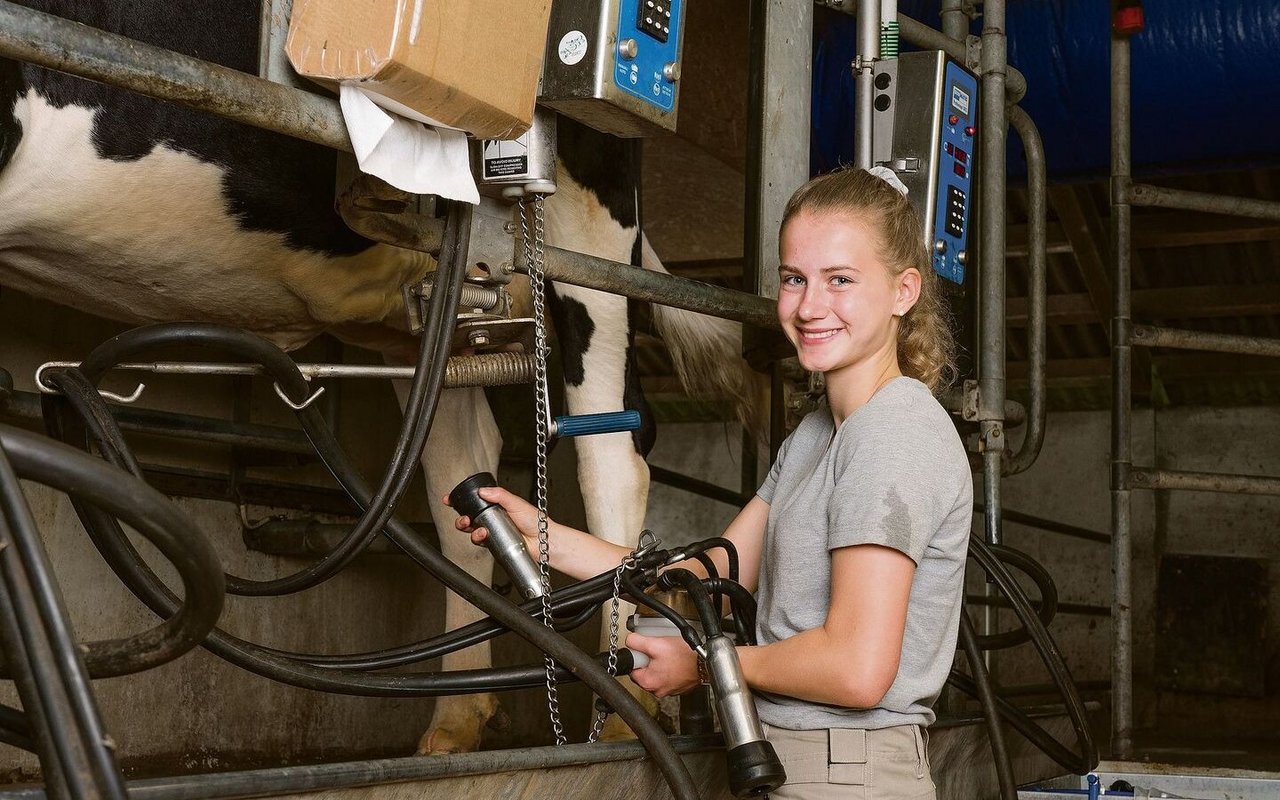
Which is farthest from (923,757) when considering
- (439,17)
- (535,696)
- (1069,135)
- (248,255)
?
(535,696)

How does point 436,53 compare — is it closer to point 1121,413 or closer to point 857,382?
point 857,382

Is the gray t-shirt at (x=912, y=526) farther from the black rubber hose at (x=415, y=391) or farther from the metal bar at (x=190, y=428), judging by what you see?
the metal bar at (x=190, y=428)

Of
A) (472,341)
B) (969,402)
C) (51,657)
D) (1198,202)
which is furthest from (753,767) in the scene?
(1198,202)

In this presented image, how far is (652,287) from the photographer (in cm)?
176

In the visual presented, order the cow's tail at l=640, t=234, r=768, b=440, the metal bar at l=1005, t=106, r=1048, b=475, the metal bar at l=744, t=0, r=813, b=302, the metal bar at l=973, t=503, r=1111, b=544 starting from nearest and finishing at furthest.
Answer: the metal bar at l=744, t=0, r=813, b=302, the metal bar at l=1005, t=106, r=1048, b=475, the cow's tail at l=640, t=234, r=768, b=440, the metal bar at l=973, t=503, r=1111, b=544

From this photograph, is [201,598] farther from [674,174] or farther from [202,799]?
[674,174]

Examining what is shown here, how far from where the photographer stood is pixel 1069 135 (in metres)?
3.41

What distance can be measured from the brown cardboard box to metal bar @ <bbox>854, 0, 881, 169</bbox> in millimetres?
991

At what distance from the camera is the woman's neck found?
4.85 ft

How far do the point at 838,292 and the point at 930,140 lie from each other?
36.1 inches

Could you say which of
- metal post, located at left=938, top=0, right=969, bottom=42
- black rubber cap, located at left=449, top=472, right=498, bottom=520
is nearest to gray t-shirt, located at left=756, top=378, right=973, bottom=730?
black rubber cap, located at left=449, top=472, right=498, bottom=520

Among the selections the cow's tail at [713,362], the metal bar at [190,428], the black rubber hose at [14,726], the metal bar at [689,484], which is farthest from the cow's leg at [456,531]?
the black rubber hose at [14,726]

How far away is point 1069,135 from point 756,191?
1646 mm

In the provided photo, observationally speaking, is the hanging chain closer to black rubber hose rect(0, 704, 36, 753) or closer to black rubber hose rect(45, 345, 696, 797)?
black rubber hose rect(45, 345, 696, 797)
